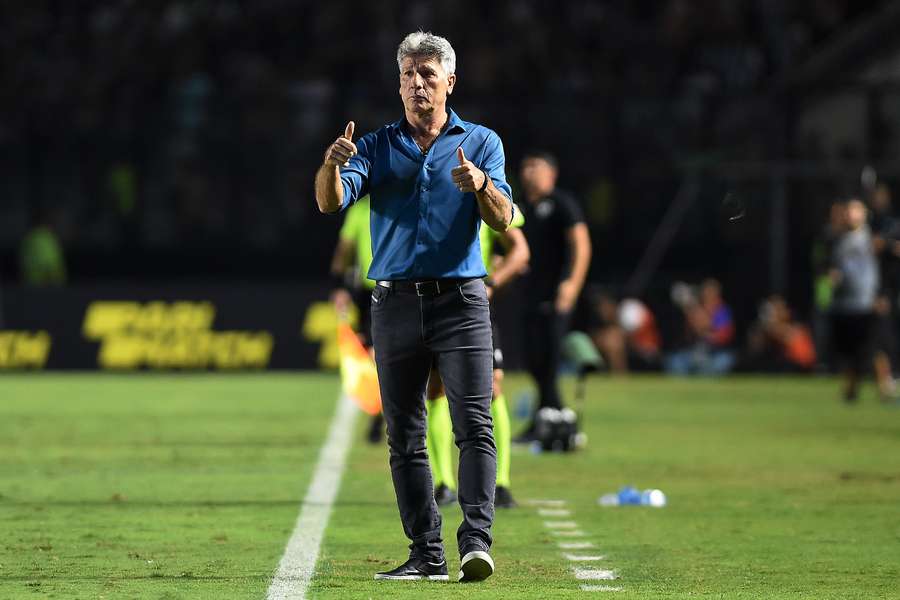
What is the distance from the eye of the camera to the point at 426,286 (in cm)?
732

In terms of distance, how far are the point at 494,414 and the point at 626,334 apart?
1534 centimetres

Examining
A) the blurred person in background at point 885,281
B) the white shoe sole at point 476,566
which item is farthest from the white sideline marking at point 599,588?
the blurred person in background at point 885,281

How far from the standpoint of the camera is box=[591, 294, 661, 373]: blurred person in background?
82.3ft

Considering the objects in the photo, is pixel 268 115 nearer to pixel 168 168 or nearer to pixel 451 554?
pixel 168 168

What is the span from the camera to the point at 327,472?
483 inches

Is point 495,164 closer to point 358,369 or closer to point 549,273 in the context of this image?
point 549,273

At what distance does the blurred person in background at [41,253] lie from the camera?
25.7m

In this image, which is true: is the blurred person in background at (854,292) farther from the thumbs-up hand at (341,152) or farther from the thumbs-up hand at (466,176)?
the thumbs-up hand at (341,152)

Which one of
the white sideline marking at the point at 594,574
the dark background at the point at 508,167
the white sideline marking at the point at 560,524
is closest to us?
the white sideline marking at the point at 594,574

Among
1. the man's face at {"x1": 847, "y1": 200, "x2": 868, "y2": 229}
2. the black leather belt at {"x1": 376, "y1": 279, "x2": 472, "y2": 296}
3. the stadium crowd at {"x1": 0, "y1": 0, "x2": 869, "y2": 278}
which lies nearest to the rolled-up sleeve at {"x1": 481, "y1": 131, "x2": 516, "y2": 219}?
the black leather belt at {"x1": 376, "y1": 279, "x2": 472, "y2": 296}

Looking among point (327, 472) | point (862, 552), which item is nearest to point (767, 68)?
point (327, 472)

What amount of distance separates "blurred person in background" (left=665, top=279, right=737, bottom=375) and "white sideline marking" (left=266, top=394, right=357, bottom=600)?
993 centimetres

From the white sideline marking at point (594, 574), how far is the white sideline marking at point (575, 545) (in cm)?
73

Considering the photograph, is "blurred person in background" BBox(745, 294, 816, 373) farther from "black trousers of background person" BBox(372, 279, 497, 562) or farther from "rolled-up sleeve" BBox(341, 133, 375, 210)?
"rolled-up sleeve" BBox(341, 133, 375, 210)
